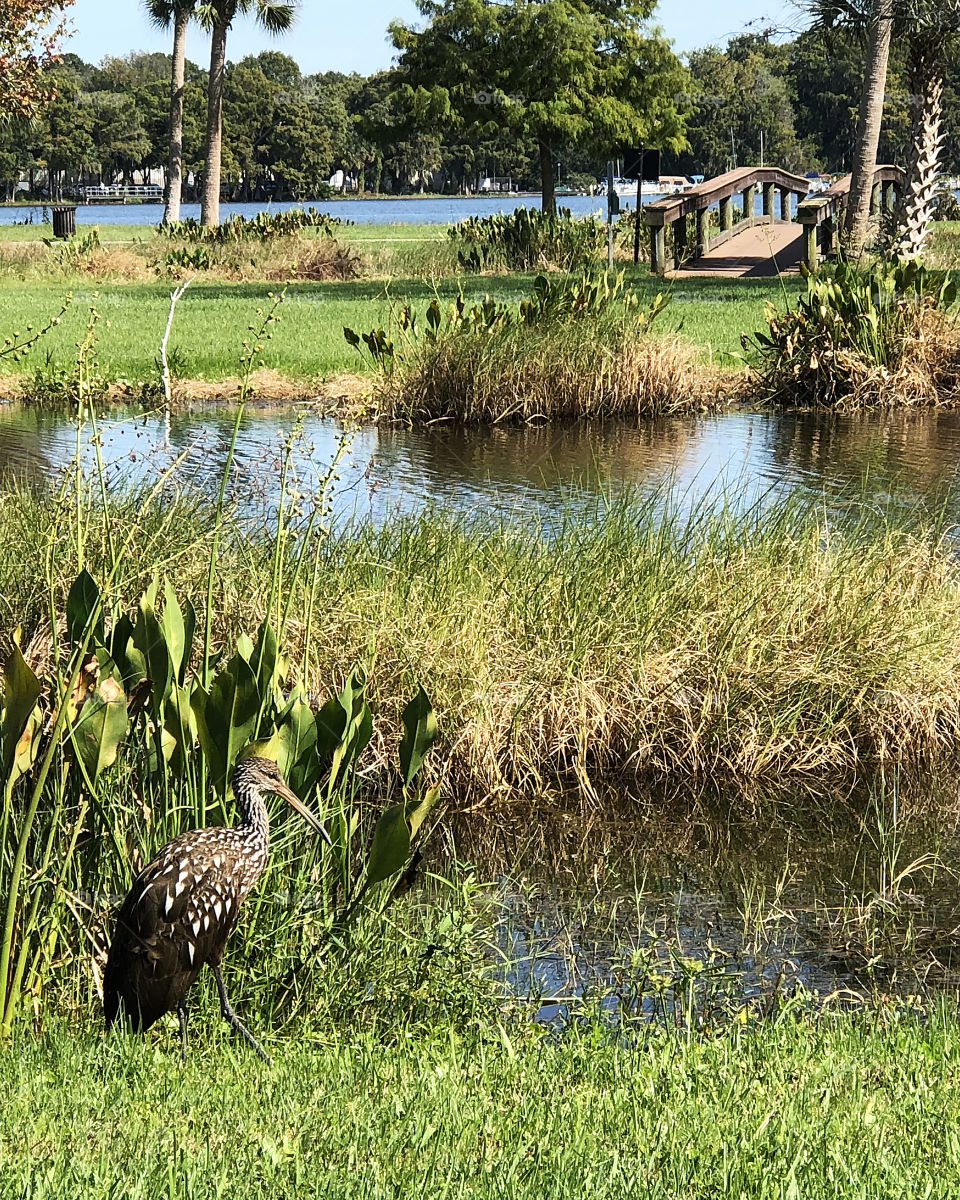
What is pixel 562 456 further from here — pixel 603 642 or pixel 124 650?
pixel 124 650

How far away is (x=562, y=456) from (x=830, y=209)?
19074 mm

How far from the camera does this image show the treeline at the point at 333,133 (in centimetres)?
8531

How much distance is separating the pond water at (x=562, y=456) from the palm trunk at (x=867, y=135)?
9.75 metres

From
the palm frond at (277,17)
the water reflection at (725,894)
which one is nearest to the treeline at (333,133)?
the palm frond at (277,17)

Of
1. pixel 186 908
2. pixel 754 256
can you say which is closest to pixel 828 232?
pixel 754 256

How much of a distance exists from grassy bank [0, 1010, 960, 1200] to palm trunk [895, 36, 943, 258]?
737 inches

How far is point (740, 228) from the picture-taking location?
3256cm

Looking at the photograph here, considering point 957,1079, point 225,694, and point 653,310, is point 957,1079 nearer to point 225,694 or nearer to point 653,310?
point 225,694

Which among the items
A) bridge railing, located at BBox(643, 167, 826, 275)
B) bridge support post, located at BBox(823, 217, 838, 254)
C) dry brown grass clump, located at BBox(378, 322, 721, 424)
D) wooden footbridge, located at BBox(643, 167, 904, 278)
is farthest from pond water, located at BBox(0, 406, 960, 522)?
bridge support post, located at BBox(823, 217, 838, 254)

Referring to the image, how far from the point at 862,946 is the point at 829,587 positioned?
2622mm

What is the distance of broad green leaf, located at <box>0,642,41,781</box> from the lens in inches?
158

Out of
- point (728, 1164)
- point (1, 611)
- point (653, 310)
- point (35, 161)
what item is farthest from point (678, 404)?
point (35, 161)

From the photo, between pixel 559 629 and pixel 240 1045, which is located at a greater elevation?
pixel 559 629

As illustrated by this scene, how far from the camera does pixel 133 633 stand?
4660mm
